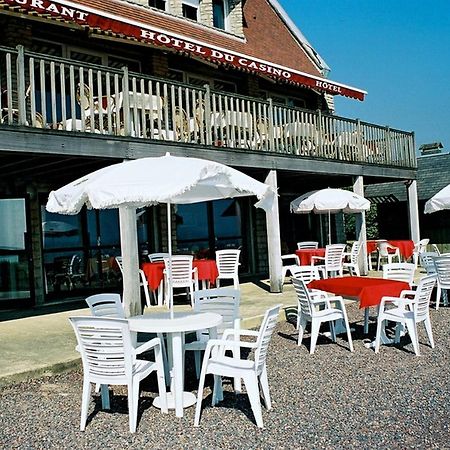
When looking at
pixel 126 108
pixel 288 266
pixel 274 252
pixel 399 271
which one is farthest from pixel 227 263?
pixel 126 108

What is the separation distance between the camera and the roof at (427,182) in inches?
955

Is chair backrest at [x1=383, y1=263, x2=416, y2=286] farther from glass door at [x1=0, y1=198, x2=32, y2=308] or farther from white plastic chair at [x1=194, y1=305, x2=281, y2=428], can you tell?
glass door at [x1=0, y1=198, x2=32, y2=308]

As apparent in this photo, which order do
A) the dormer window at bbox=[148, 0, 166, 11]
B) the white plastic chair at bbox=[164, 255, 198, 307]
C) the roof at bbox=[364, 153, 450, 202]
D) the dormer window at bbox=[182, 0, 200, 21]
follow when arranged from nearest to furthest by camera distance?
the white plastic chair at bbox=[164, 255, 198, 307] < the dormer window at bbox=[148, 0, 166, 11] < the dormer window at bbox=[182, 0, 200, 21] < the roof at bbox=[364, 153, 450, 202]

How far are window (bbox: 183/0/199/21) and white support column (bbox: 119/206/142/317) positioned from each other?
9.26 m

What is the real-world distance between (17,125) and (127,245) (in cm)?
251

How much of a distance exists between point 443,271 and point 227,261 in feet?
14.5

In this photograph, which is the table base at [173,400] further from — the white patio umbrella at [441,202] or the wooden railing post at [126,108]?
the white patio umbrella at [441,202]

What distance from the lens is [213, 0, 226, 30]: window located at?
16.9 m

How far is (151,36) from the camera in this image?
10.5 meters

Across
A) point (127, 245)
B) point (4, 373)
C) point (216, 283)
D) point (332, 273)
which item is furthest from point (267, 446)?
point (332, 273)

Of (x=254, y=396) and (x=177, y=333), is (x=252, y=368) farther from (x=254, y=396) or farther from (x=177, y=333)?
(x=177, y=333)

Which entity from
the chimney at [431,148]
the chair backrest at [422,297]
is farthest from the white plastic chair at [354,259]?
the chimney at [431,148]

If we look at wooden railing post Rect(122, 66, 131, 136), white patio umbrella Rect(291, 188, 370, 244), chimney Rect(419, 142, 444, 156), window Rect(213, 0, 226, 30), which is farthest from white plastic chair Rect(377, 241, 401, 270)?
chimney Rect(419, 142, 444, 156)

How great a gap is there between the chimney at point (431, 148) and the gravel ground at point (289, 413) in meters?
22.9
